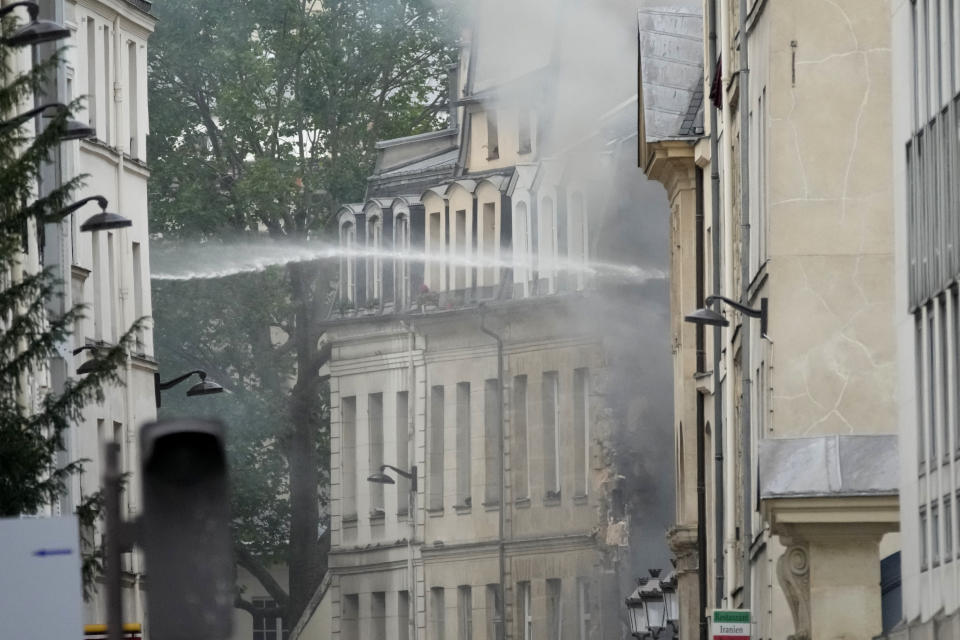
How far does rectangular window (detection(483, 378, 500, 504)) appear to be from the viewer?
68.6m

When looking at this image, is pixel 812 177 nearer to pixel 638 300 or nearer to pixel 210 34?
pixel 638 300

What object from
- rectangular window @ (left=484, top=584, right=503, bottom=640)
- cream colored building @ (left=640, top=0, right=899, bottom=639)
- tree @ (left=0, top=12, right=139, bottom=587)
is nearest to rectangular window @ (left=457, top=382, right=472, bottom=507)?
rectangular window @ (left=484, top=584, right=503, bottom=640)

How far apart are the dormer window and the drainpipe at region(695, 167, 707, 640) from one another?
26.6 meters

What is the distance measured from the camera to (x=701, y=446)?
1663 inches

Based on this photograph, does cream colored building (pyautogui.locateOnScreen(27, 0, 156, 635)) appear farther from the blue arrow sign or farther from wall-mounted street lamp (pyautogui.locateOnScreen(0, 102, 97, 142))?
the blue arrow sign

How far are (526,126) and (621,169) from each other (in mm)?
7871

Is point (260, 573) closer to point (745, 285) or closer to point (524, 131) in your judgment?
point (524, 131)

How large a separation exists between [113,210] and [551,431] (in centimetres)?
2190

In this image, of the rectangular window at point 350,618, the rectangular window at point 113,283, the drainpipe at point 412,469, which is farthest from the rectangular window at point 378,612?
the rectangular window at point 113,283

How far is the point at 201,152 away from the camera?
72.4 metres

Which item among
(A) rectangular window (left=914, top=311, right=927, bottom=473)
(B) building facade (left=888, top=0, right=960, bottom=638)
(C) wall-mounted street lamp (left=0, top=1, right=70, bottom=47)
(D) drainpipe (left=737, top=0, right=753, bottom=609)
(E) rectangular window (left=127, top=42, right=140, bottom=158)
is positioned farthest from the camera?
(E) rectangular window (left=127, top=42, right=140, bottom=158)

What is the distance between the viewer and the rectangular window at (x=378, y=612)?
234 ft

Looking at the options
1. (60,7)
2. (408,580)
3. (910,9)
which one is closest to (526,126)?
(408,580)

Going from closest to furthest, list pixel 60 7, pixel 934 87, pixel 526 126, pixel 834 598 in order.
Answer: pixel 934 87, pixel 834 598, pixel 60 7, pixel 526 126
